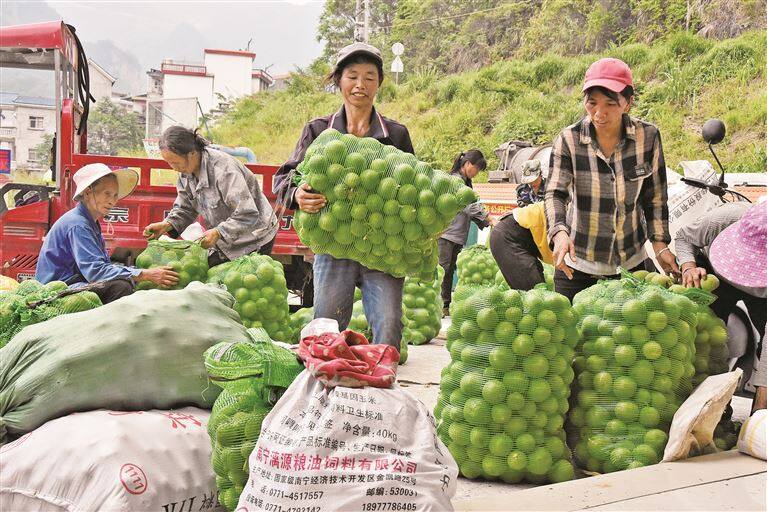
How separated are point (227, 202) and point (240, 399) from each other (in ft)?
8.97

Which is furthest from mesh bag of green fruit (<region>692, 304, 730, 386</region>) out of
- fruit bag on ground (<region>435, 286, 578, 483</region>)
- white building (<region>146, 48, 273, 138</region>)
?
white building (<region>146, 48, 273, 138</region>)

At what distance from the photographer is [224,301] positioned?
3.51 m

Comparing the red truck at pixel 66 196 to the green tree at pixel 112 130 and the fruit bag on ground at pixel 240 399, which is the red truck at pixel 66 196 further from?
the green tree at pixel 112 130

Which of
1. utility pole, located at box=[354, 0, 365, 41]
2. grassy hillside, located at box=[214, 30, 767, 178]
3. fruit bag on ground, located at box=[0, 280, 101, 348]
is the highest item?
utility pole, located at box=[354, 0, 365, 41]

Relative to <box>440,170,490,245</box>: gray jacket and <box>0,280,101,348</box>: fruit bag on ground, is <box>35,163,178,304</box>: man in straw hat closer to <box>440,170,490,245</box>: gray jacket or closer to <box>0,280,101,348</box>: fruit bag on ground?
<box>0,280,101,348</box>: fruit bag on ground

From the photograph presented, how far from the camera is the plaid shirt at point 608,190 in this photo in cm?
368

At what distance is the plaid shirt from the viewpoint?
368 centimetres

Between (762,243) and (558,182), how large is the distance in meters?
0.94

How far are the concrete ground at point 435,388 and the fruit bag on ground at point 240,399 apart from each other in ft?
2.55

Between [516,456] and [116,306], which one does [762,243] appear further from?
[116,306]

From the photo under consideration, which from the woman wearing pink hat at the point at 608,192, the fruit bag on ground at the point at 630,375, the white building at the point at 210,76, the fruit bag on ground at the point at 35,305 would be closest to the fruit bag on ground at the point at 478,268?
the woman wearing pink hat at the point at 608,192

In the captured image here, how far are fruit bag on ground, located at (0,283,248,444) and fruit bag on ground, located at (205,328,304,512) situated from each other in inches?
13.3

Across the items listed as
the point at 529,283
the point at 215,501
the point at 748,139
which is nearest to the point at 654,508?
the point at 215,501

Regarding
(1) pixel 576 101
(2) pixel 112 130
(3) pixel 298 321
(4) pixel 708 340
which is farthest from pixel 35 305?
(2) pixel 112 130
